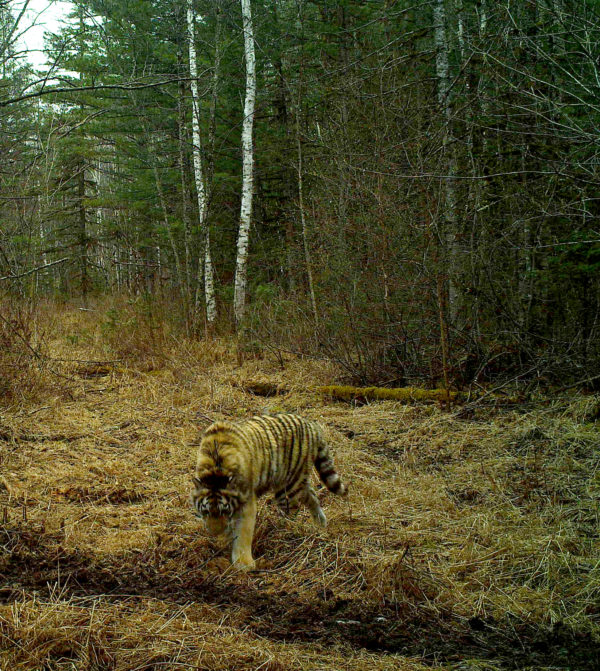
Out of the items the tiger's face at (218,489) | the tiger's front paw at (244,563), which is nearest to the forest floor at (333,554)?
the tiger's front paw at (244,563)

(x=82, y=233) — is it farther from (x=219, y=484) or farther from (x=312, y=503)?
(x=219, y=484)

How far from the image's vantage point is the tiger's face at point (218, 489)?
14.3 ft

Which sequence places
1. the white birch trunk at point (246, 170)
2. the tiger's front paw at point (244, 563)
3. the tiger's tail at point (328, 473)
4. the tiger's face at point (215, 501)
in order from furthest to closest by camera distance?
the white birch trunk at point (246, 170) < the tiger's tail at point (328, 473) < the tiger's front paw at point (244, 563) < the tiger's face at point (215, 501)

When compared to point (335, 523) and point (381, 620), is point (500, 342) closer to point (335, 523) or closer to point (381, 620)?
point (335, 523)

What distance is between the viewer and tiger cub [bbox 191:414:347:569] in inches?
173

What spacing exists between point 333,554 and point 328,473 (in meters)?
1.15

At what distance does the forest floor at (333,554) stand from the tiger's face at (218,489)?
1.39 feet

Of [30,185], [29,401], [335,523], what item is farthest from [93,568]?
[30,185]

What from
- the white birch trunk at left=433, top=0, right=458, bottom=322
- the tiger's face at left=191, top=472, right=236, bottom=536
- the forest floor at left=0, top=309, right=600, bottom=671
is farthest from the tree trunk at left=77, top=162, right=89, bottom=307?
the tiger's face at left=191, top=472, right=236, bottom=536

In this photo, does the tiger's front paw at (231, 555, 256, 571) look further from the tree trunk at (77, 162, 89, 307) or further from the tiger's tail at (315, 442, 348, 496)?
the tree trunk at (77, 162, 89, 307)

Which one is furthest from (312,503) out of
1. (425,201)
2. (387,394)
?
(425,201)

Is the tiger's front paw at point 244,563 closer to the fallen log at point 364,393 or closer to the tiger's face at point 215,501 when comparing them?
the tiger's face at point 215,501

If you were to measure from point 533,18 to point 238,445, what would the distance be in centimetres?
865

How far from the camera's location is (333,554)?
4543 mm
